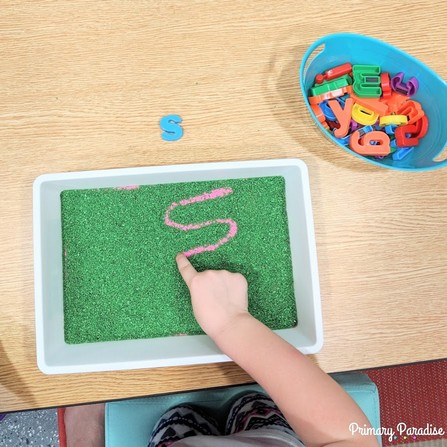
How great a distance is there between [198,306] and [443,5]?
0.60m

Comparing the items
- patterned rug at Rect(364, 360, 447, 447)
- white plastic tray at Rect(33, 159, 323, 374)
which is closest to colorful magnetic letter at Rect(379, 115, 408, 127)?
white plastic tray at Rect(33, 159, 323, 374)

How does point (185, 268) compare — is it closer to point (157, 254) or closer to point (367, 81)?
point (157, 254)

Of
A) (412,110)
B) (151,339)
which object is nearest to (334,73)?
(412,110)

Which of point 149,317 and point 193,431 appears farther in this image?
point 193,431

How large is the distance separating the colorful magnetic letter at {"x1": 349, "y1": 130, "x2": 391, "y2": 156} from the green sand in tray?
117 millimetres

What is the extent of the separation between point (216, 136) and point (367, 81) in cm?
23

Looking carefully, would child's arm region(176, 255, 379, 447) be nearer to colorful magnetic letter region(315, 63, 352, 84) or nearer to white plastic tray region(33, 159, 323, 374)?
white plastic tray region(33, 159, 323, 374)

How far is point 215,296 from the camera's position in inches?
25.5

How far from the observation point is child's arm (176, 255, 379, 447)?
59 cm

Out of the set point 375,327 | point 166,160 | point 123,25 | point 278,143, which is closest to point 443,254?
point 375,327

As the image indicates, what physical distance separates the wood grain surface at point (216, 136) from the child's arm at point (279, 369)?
0.20 ft

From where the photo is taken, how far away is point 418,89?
684mm

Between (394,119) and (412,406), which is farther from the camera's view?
(412,406)

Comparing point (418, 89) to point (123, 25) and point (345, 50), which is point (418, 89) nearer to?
point (345, 50)
